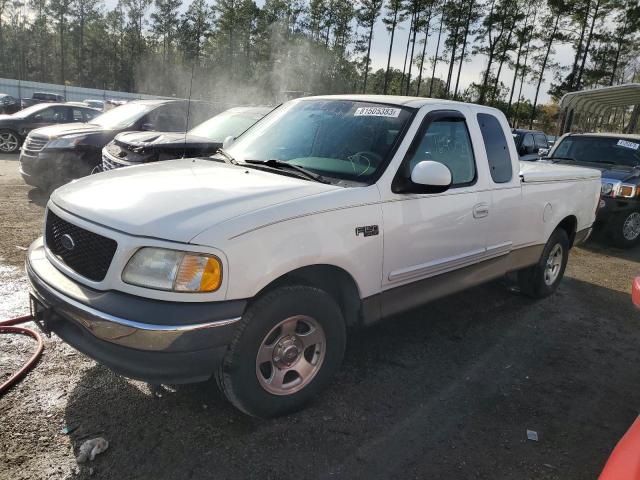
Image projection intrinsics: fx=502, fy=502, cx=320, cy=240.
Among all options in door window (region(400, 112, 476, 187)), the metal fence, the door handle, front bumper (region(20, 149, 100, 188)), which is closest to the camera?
door window (region(400, 112, 476, 187))

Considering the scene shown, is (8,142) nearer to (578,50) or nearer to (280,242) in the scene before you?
(280,242)

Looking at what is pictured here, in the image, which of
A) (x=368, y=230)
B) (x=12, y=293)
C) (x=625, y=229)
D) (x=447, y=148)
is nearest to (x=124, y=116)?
(x=12, y=293)

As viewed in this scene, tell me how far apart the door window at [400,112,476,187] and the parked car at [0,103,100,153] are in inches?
458

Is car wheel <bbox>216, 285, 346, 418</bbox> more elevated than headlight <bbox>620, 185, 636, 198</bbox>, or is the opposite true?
headlight <bbox>620, 185, 636, 198</bbox>

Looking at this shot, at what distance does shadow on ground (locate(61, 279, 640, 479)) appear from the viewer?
2.56 meters

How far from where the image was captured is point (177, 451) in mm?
2582

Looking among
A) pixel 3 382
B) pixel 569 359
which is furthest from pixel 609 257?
pixel 3 382

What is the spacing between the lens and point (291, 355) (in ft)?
9.38

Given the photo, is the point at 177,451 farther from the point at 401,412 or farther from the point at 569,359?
the point at 569,359

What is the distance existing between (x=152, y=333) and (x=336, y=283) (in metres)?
1.19


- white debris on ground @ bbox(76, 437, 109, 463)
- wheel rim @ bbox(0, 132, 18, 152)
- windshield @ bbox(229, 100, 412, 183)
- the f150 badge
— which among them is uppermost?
windshield @ bbox(229, 100, 412, 183)

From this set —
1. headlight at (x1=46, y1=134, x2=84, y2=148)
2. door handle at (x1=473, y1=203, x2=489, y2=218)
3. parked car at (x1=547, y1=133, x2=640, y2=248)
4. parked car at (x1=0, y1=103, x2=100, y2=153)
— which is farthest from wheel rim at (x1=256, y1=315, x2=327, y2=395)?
parked car at (x1=0, y1=103, x2=100, y2=153)

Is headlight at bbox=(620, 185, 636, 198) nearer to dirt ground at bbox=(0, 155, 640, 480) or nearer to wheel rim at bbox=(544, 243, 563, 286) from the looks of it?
wheel rim at bbox=(544, 243, 563, 286)

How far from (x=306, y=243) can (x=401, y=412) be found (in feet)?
4.10
